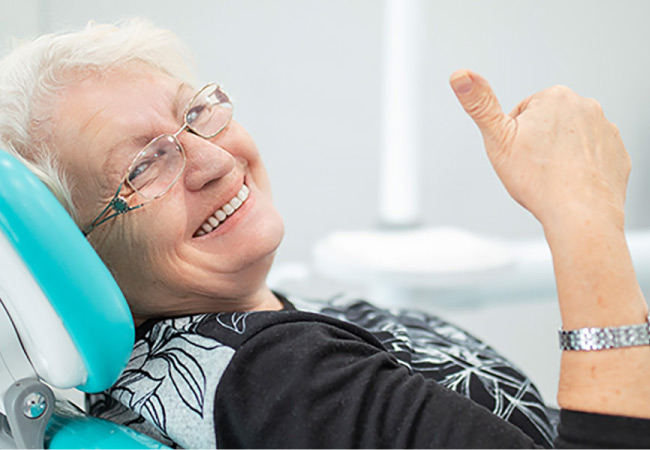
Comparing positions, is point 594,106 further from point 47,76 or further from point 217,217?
point 47,76

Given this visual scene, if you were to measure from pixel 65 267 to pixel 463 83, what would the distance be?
0.50 m

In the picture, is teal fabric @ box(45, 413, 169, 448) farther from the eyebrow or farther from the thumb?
the thumb

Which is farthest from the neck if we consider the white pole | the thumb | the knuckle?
the white pole

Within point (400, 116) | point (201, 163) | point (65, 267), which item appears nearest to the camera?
point (65, 267)

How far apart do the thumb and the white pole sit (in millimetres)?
1203

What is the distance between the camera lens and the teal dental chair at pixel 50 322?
0.74 metres

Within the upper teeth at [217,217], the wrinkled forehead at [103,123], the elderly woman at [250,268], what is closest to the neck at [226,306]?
the elderly woman at [250,268]

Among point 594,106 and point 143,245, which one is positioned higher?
point 594,106

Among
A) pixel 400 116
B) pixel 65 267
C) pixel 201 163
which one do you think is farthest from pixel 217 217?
pixel 400 116

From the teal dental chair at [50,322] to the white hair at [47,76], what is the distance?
18 centimetres

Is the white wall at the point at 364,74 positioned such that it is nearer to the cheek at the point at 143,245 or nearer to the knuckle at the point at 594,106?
the cheek at the point at 143,245

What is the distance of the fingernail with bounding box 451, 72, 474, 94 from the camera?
32.0 inches

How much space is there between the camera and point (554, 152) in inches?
33.2

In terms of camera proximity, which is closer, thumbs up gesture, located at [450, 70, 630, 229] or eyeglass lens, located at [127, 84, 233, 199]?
thumbs up gesture, located at [450, 70, 630, 229]
